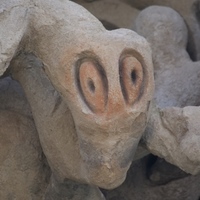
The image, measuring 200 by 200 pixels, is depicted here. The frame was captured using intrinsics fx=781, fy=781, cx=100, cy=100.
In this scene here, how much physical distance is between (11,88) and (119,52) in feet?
0.85

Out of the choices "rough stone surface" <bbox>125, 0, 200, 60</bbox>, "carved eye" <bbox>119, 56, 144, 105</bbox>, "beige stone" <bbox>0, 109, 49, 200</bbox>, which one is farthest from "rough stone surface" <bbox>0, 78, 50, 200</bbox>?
"rough stone surface" <bbox>125, 0, 200, 60</bbox>

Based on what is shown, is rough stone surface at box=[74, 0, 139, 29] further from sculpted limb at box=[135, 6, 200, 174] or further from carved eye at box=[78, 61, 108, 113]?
carved eye at box=[78, 61, 108, 113]

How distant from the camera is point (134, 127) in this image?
0.99 metres

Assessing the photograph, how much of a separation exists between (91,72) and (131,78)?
0.05 m

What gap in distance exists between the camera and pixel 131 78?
38.8 inches

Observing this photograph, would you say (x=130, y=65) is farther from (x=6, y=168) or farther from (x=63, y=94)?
(x=6, y=168)

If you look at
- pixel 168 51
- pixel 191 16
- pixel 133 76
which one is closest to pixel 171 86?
pixel 168 51

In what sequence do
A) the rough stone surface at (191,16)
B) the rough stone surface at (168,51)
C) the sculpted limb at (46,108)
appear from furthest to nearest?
1. the rough stone surface at (191,16)
2. the rough stone surface at (168,51)
3. the sculpted limb at (46,108)

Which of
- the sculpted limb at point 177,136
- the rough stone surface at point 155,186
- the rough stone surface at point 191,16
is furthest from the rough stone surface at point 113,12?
the sculpted limb at point 177,136

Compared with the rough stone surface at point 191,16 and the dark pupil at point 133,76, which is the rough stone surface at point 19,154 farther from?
the rough stone surface at point 191,16

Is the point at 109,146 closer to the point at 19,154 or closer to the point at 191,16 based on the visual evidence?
the point at 19,154

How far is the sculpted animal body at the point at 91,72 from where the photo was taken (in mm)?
969

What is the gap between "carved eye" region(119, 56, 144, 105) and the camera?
0.98 metres

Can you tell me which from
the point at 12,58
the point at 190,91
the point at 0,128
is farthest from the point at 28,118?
the point at 190,91
